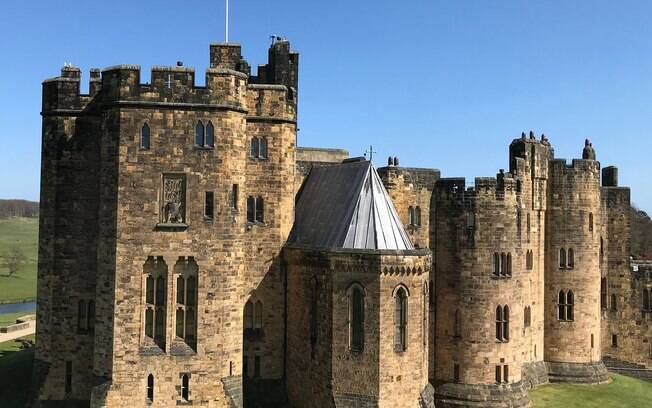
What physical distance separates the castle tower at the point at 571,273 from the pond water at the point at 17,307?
243ft

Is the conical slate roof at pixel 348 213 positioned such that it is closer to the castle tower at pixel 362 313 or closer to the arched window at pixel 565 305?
the castle tower at pixel 362 313

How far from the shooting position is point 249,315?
97.1 ft

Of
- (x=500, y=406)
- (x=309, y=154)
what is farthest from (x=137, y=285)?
(x=500, y=406)

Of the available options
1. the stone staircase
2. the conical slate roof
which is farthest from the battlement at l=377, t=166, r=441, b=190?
the stone staircase

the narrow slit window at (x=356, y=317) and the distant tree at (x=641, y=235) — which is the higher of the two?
the distant tree at (x=641, y=235)

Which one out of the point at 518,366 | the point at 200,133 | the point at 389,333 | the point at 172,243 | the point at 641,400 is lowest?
the point at 641,400

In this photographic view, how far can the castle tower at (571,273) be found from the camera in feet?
129

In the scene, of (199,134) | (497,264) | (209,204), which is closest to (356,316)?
(209,204)

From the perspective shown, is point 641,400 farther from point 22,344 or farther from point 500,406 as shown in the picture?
point 22,344

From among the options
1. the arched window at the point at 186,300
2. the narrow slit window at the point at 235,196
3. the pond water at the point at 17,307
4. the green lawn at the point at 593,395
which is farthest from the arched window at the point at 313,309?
the pond water at the point at 17,307

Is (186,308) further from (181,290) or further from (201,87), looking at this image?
(201,87)

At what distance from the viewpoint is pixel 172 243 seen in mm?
25375

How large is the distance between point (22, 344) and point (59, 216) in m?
25.3

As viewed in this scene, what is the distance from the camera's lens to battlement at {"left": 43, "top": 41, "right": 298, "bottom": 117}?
25359 mm
